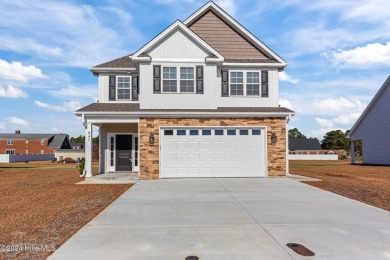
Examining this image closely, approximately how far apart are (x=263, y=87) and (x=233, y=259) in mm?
13883

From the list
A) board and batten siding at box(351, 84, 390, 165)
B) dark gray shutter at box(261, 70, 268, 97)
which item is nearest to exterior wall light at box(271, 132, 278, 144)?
dark gray shutter at box(261, 70, 268, 97)

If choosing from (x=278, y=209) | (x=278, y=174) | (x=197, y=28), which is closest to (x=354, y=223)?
(x=278, y=209)

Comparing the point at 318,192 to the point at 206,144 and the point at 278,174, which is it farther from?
the point at 206,144

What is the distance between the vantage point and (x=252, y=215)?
760 cm

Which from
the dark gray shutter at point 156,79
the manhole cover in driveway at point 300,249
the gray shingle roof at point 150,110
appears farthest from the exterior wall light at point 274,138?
the manhole cover in driveway at point 300,249

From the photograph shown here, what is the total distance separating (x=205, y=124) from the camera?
52.5 feet

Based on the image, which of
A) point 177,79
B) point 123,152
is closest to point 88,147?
point 123,152

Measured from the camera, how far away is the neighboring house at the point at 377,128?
3019 centimetres

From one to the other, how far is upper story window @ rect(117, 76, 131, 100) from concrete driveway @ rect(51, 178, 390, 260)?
350 inches

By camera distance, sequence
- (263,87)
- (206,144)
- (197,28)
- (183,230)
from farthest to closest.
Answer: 1. (197,28)
2. (263,87)
3. (206,144)
4. (183,230)

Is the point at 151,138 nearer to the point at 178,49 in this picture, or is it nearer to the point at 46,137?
the point at 178,49

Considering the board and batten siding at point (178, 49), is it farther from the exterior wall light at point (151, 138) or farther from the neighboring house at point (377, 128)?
→ the neighboring house at point (377, 128)

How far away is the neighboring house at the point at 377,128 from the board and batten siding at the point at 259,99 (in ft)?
59.1

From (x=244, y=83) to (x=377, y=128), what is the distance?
2136 cm
